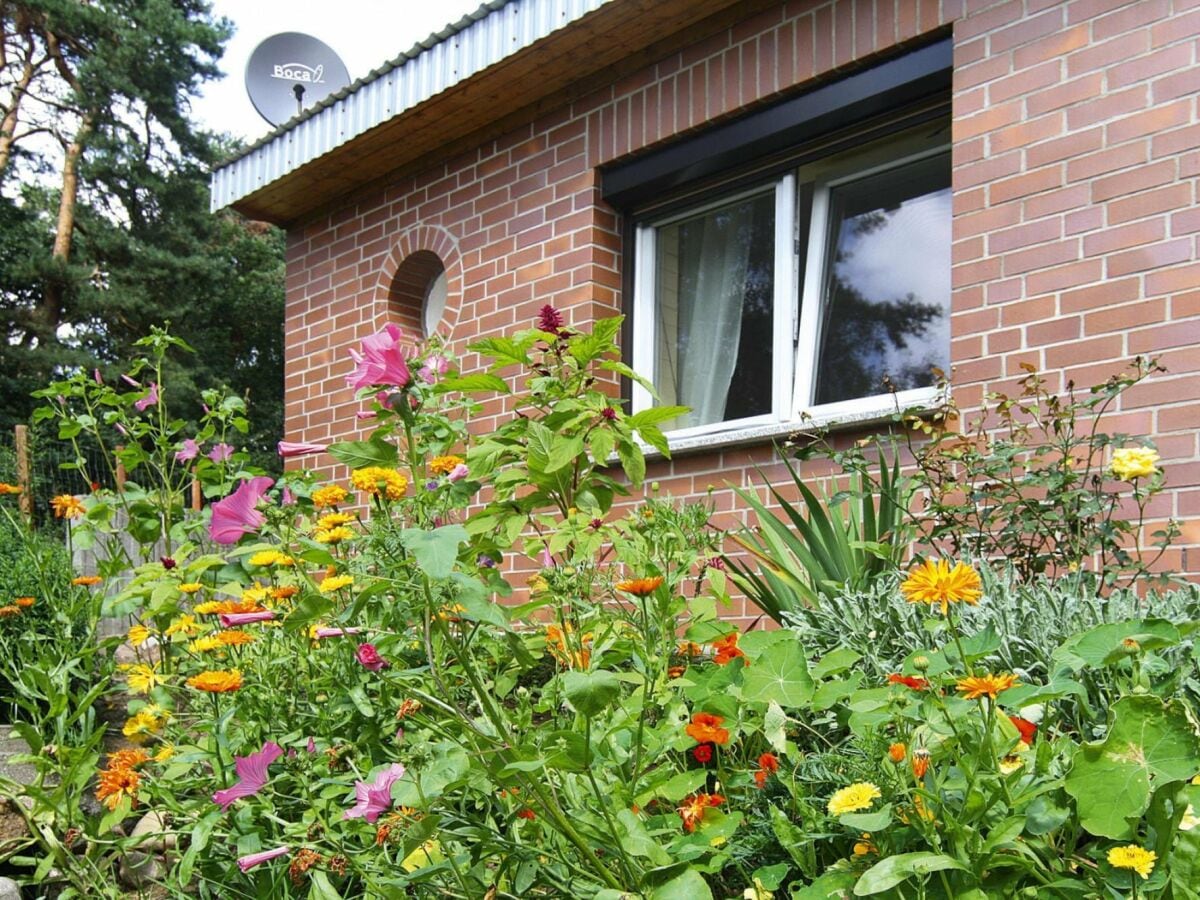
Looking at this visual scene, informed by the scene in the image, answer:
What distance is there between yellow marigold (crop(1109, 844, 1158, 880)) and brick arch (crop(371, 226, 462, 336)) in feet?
14.1

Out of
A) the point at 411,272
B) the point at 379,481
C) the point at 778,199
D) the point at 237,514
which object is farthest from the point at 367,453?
the point at 411,272

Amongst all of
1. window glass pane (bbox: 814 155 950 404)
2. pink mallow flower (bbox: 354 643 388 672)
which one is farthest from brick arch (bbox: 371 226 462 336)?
pink mallow flower (bbox: 354 643 388 672)

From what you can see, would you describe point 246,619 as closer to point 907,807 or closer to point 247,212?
point 907,807

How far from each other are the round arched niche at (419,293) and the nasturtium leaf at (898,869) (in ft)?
14.7

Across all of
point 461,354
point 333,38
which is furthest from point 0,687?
point 333,38

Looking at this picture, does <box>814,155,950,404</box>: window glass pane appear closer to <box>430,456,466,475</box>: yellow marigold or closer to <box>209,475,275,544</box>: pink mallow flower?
<box>430,456,466,475</box>: yellow marigold

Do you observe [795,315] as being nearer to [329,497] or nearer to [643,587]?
[329,497]

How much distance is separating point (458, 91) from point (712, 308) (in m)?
1.54

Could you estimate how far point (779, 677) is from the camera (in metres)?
1.56

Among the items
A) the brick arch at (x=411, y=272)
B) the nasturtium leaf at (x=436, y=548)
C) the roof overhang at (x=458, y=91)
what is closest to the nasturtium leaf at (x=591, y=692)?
the nasturtium leaf at (x=436, y=548)

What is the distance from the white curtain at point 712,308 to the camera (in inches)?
168

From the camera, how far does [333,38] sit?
7.14 metres

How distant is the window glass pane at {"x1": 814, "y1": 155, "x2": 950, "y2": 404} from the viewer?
3.65 m

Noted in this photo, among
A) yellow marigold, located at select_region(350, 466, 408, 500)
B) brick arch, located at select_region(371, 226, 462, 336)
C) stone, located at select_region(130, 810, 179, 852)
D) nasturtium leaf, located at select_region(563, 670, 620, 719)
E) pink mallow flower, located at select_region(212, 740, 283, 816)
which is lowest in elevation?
stone, located at select_region(130, 810, 179, 852)
